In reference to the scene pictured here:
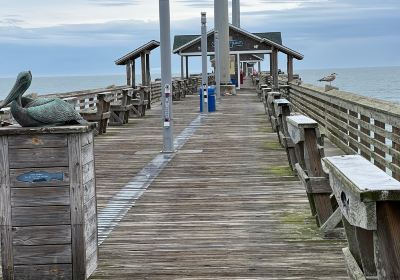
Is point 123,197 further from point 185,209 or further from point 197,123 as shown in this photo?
point 197,123

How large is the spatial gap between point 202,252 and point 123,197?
132 inches

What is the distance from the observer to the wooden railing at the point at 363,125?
32.0ft

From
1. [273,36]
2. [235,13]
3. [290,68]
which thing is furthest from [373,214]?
[235,13]

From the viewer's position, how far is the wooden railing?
384 inches

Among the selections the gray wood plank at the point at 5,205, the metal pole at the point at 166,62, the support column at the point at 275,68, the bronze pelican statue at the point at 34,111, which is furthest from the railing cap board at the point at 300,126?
the support column at the point at 275,68

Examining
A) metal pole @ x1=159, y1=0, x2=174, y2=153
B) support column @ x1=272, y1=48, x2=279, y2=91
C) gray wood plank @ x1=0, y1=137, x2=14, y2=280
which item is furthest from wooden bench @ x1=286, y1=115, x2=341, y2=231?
support column @ x1=272, y1=48, x2=279, y2=91

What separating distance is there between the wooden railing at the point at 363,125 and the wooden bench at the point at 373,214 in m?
5.64

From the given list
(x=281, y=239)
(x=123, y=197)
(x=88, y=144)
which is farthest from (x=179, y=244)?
(x=123, y=197)

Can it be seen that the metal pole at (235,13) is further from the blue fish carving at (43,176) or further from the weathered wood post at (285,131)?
the blue fish carving at (43,176)

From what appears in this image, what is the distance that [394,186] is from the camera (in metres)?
3.17

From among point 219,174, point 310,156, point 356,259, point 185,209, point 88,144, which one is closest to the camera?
point 356,259

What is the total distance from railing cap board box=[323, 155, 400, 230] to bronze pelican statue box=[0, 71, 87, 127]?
245 centimetres

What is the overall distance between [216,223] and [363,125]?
196 inches

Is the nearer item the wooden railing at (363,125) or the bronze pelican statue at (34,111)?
the bronze pelican statue at (34,111)
